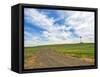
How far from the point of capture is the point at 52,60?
2.86 m

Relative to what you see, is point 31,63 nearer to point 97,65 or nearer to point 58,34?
point 58,34

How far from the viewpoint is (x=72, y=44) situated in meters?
2.98

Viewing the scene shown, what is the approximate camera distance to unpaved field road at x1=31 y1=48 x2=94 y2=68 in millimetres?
2809

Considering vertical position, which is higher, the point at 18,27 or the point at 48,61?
the point at 18,27

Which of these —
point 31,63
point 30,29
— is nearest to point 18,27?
point 30,29

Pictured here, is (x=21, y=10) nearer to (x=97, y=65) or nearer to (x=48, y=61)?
(x=48, y=61)

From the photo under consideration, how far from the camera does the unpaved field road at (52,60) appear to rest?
281 cm

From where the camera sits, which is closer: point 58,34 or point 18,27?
point 18,27

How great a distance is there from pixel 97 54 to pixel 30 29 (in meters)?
0.88

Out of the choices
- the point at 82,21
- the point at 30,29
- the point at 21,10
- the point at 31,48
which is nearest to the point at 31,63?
the point at 31,48

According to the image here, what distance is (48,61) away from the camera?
9.30ft

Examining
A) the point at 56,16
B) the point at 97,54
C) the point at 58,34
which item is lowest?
the point at 97,54

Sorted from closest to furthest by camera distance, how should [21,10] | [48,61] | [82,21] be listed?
[21,10] → [48,61] → [82,21]

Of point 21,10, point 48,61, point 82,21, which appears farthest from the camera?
point 82,21
